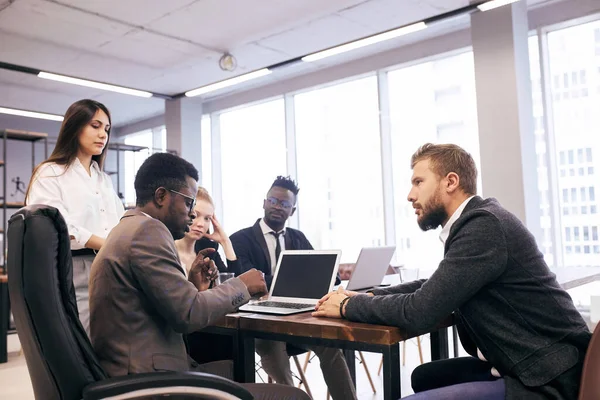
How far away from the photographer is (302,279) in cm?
219

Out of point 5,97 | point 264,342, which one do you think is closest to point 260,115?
point 5,97

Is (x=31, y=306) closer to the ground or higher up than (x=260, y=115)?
closer to the ground

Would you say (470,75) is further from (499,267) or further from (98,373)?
(98,373)

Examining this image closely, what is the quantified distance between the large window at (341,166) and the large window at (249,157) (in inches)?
15.6

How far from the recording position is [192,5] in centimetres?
498

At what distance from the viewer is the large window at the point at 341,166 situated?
678 centimetres

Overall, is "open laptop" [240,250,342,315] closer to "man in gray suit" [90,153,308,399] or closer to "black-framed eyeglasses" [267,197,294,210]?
"man in gray suit" [90,153,308,399]

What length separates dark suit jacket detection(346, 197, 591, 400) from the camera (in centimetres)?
141

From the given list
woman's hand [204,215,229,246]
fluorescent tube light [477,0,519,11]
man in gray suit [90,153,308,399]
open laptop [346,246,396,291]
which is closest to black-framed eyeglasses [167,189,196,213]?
man in gray suit [90,153,308,399]

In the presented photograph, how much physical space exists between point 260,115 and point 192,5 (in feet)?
10.4

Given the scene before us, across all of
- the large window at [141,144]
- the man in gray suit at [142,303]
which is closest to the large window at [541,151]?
the man in gray suit at [142,303]

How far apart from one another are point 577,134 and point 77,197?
15.6 ft

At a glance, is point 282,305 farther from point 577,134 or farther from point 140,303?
point 577,134

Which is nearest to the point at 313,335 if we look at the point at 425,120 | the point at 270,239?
the point at 270,239
